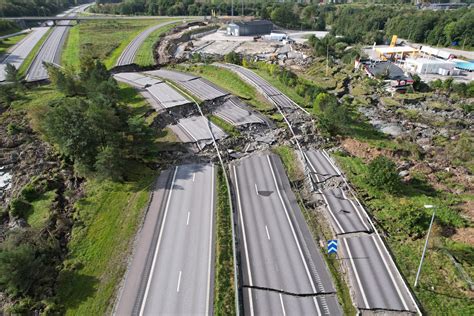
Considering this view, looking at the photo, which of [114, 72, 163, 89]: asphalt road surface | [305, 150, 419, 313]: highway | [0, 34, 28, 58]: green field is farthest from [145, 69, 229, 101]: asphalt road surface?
[0, 34, 28, 58]: green field

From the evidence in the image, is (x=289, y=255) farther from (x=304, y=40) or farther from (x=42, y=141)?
(x=304, y=40)

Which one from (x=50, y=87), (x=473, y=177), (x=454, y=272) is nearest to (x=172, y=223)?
(x=454, y=272)

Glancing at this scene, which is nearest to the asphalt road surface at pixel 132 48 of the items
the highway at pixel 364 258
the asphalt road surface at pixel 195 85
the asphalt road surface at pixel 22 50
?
the asphalt road surface at pixel 195 85

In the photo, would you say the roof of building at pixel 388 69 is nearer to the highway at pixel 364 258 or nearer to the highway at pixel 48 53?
the highway at pixel 364 258

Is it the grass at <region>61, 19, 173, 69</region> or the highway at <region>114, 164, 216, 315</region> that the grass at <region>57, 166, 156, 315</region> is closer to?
the highway at <region>114, 164, 216, 315</region>

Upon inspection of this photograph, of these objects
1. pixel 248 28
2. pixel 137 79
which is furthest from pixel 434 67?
pixel 137 79

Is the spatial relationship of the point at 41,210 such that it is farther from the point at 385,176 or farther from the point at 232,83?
the point at 232,83
